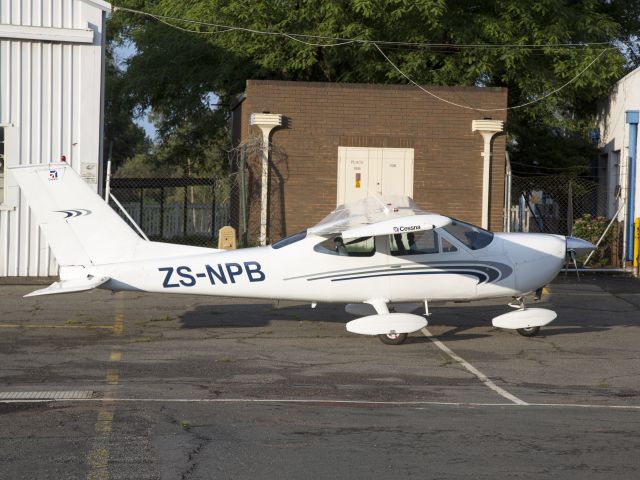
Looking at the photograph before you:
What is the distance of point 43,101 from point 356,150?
6895mm

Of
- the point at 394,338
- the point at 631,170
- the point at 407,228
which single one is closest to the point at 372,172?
the point at 631,170

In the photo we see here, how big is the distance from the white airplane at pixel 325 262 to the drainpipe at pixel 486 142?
29.5ft

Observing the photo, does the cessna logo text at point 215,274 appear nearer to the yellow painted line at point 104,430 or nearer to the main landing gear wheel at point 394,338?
the yellow painted line at point 104,430

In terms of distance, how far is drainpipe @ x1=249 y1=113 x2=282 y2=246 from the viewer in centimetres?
2164

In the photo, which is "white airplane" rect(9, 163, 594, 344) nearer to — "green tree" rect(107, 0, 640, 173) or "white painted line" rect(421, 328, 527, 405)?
"white painted line" rect(421, 328, 527, 405)

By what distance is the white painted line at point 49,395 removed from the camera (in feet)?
29.2

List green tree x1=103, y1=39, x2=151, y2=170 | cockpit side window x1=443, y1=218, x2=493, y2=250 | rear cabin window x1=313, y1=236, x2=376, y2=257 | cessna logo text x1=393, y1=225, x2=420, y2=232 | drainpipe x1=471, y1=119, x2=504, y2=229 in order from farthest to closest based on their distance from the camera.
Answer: green tree x1=103, y1=39, x2=151, y2=170 → drainpipe x1=471, y1=119, x2=504, y2=229 → cockpit side window x1=443, y1=218, x2=493, y2=250 → rear cabin window x1=313, y1=236, x2=376, y2=257 → cessna logo text x1=393, y1=225, x2=420, y2=232

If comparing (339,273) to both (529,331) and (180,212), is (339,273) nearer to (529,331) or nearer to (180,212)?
(529,331)

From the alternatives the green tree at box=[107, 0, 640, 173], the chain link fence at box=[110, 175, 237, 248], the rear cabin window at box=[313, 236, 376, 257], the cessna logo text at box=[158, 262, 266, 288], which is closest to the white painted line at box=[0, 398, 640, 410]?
the cessna logo text at box=[158, 262, 266, 288]

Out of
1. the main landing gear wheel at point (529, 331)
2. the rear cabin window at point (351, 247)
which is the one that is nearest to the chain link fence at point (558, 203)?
the main landing gear wheel at point (529, 331)

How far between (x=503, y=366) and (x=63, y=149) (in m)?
10.8

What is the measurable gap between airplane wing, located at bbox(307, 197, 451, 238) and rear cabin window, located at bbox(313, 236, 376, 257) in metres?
0.29

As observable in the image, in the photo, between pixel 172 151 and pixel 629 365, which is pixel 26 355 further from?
pixel 172 151

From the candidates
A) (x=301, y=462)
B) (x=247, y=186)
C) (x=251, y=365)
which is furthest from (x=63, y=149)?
(x=301, y=462)
